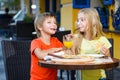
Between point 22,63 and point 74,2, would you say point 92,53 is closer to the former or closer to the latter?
point 22,63

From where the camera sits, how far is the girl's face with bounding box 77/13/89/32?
12.5 ft

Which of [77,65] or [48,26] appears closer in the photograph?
[77,65]

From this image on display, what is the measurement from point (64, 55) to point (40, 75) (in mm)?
346

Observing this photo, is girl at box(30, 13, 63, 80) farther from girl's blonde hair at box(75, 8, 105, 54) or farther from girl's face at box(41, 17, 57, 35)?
girl's blonde hair at box(75, 8, 105, 54)

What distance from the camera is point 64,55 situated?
3.67m

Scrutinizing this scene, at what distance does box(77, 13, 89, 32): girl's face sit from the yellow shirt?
0.14 m

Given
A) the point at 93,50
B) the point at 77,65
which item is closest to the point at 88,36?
the point at 93,50

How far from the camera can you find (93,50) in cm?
389

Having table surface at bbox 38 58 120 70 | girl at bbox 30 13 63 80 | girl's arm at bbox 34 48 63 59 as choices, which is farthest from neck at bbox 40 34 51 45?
table surface at bbox 38 58 120 70

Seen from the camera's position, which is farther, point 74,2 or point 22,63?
point 74,2

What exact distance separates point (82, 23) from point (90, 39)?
0.20 m

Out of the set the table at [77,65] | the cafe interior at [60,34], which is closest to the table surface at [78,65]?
the table at [77,65]

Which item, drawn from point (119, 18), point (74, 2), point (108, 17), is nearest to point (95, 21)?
point (119, 18)

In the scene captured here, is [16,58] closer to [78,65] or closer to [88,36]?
[88,36]
